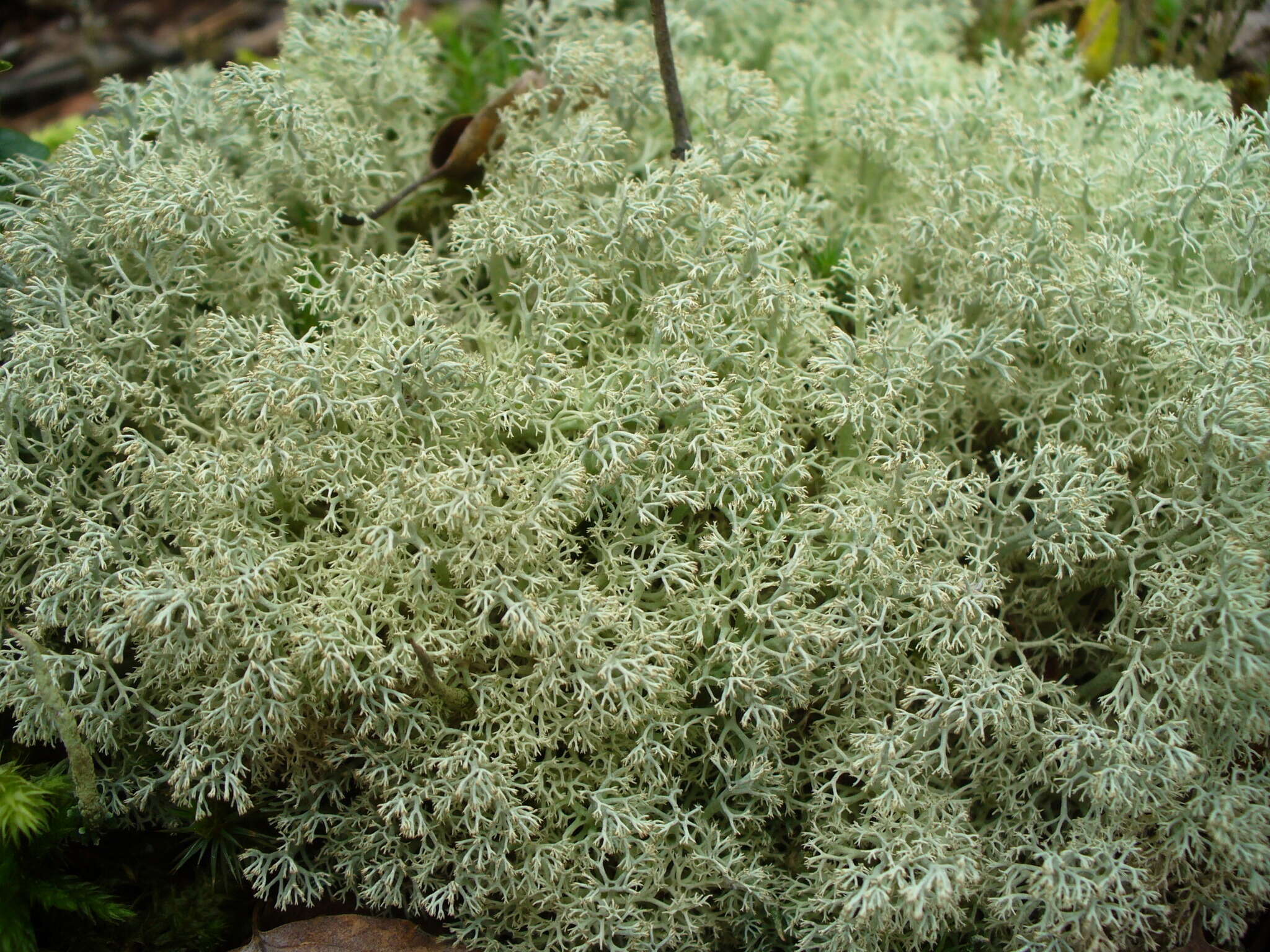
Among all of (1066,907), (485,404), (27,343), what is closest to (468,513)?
(485,404)

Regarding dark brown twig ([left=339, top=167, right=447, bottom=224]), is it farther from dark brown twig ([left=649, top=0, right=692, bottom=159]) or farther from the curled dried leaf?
dark brown twig ([left=649, top=0, right=692, bottom=159])

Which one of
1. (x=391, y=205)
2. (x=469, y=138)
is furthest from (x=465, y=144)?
(x=391, y=205)

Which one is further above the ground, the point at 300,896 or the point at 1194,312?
the point at 1194,312

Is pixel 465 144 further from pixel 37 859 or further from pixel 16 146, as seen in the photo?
pixel 37 859

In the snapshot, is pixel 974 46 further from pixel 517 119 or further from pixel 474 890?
pixel 474 890

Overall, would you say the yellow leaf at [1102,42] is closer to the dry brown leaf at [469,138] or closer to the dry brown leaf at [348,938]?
the dry brown leaf at [469,138]

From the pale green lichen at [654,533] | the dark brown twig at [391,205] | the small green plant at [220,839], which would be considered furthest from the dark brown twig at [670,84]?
the small green plant at [220,839]

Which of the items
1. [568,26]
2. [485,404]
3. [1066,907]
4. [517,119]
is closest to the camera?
[1066,907]
